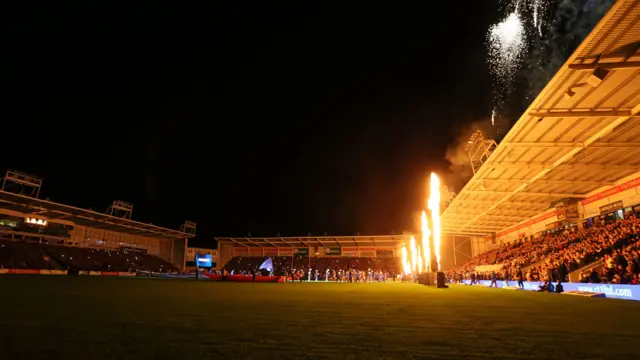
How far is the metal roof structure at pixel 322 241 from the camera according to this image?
2333 inches

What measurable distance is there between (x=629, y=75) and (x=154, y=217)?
6512 cm

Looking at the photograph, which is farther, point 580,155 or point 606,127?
point 580,155

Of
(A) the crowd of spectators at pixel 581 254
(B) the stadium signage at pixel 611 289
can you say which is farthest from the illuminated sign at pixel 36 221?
(B) the stadium signage at pixel 611 289

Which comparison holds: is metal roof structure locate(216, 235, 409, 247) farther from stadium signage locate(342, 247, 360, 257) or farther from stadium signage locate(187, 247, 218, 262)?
stadium signage locate(187, 247, 218, 262)

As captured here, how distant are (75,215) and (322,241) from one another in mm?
36228

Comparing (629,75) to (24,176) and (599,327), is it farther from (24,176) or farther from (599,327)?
(24,176)

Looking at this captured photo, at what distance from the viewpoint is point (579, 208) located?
28016 millimetres

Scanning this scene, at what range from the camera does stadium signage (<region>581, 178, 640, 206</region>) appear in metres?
21.5

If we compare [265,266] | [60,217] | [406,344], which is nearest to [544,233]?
[265,266]

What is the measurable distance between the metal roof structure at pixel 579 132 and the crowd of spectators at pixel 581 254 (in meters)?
3.21

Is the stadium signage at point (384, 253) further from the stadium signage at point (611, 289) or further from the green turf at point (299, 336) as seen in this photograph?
the green turf at point (299, 336)

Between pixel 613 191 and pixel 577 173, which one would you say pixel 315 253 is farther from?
pixel 577 173

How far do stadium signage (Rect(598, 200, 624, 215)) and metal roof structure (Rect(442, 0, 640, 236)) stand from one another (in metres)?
1.40

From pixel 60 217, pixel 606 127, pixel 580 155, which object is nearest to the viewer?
pixel 606 127
